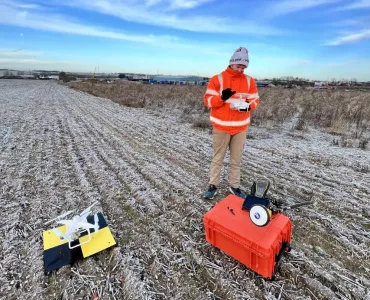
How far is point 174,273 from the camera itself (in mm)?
2266

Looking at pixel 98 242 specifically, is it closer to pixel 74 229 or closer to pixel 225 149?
pixel 74 229

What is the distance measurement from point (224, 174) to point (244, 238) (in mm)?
2487

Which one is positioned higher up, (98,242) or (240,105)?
(240,105)

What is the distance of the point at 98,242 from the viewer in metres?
2.57

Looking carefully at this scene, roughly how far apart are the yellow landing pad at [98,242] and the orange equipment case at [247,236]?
107 centimetres

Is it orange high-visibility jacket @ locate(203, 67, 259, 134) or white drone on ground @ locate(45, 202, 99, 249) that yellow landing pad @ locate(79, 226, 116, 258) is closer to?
white drone on ground @ locate(45, 202, 99, 249)

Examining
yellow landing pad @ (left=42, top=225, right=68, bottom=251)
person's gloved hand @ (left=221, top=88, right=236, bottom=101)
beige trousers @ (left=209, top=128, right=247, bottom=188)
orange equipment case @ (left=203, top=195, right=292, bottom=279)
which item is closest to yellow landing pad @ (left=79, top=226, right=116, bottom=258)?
yellow landing pad @ (left=42, top=225, right=68, bottom=251)

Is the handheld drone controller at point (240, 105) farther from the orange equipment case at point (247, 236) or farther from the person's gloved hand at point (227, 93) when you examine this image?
the orange equipment case at point (247, 236)

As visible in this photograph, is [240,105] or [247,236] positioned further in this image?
[240,105]

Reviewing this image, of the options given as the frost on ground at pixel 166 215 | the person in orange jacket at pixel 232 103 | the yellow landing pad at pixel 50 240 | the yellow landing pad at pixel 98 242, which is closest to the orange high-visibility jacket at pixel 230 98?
the person in orange jacket at pixel 232 103

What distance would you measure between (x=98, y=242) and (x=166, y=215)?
93cm

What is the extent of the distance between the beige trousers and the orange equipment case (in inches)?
42.3

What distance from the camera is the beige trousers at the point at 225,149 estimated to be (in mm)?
3412

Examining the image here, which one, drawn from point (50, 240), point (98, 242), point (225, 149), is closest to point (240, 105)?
point (225, 149)
